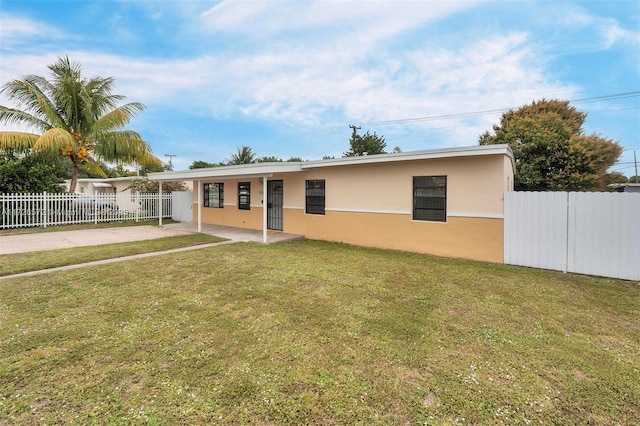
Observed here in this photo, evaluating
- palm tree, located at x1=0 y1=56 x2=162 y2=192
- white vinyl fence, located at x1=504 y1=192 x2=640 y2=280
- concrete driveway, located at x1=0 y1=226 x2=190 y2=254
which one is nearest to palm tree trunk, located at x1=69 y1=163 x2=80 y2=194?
palm tree, located at x1=0 y1=56 x2=162 y2=192

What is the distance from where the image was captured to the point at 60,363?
2.90 meters

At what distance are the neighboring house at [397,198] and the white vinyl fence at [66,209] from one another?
5.33 metres

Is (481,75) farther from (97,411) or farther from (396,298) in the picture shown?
(97,411)

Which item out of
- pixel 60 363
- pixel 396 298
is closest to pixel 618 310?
pixel 396 298

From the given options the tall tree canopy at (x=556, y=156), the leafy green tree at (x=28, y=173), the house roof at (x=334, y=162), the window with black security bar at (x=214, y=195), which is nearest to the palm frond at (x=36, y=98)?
the leafy green tree at (x=28, y=173)

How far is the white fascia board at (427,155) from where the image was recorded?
698cm

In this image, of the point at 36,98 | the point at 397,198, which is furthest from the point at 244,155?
the point at 397,198

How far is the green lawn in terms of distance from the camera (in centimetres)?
236

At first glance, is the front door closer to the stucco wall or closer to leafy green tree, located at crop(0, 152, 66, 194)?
the stucco wall

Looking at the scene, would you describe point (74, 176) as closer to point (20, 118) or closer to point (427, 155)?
point (20, 118)

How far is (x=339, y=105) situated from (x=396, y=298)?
18048 millimetres

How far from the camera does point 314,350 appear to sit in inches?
126

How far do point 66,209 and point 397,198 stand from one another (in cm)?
1465

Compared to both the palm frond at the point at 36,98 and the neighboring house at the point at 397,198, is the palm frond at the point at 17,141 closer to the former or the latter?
the palm frond at the point at 36,98
